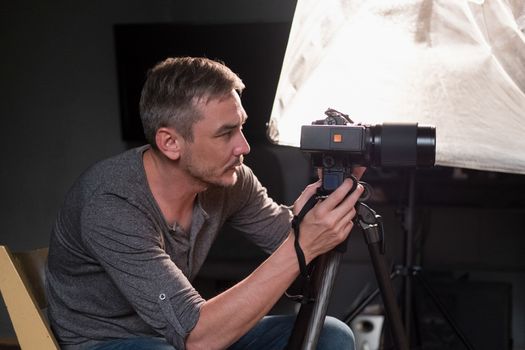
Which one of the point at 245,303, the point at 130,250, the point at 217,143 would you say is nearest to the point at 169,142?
the point at 217,143

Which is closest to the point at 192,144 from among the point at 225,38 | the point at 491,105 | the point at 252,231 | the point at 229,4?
the point at 252,231

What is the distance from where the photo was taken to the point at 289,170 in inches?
138

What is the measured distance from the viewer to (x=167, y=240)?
1571 millimetres

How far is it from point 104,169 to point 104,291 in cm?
25

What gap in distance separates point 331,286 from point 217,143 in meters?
0.40

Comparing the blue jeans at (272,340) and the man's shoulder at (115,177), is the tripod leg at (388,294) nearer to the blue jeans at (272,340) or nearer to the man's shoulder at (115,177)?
the blue jeans at (272,340)

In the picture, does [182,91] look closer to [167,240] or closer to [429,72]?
[167,240]

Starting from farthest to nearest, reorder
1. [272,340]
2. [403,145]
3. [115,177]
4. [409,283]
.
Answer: [409,283] → [272,340] → [115,177] → [403,145]

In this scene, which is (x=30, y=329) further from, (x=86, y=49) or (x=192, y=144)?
(x=86, y=49)

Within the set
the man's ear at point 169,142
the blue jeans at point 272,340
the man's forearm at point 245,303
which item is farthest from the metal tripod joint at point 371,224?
the man's ear at point 169,142

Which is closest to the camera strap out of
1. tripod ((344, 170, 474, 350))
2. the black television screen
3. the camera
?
the camera

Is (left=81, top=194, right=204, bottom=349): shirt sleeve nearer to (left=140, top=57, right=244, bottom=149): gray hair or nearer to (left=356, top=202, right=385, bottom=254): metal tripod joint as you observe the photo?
(left=140, top=57, right=244, bottom=149): gray hair

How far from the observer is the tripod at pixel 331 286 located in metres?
1.26

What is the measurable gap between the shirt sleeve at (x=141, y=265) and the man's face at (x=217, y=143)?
0.50 ft
